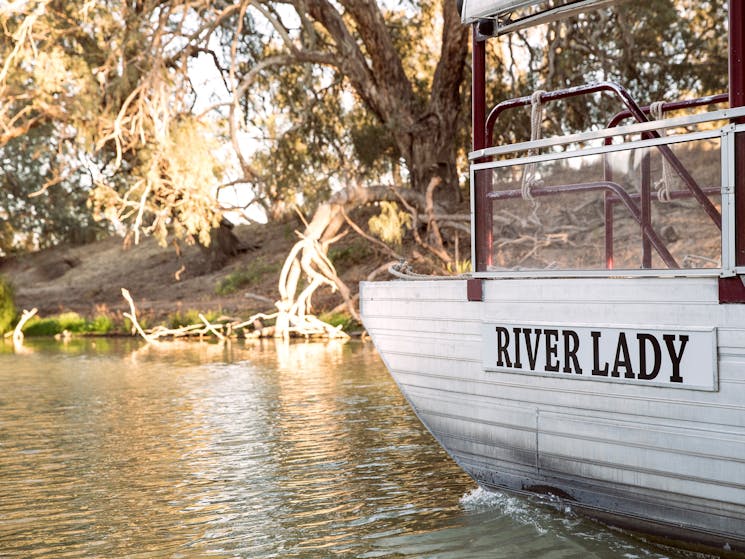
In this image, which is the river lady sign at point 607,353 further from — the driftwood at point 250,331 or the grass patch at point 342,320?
the grass patch at point 342,320

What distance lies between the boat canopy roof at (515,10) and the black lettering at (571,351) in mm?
1652

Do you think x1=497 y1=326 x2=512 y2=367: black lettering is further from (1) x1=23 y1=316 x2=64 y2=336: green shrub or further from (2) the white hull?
(1) x1=23 y1=316 x2=64 y2=336: green shrub

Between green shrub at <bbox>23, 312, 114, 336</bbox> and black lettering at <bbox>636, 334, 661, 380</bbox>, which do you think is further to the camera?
green shrub at <bbox>23, 312, 114, 336</bbox>

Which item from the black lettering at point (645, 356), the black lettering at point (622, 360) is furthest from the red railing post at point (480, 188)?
the black lettering at point (645, 356)

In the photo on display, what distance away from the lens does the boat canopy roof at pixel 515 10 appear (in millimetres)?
5273

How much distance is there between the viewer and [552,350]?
5.13 m

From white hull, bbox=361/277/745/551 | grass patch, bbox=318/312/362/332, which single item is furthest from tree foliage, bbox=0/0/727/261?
white hull, bbox=361/277/745/551

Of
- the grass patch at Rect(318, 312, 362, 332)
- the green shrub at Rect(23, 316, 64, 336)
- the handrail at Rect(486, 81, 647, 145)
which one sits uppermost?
the handrail at Rect(486, 81, 647, 145)

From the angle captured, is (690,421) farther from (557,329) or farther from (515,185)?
(515,185)

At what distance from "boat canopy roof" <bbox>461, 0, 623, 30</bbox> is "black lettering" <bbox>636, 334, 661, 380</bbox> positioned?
1.75 metres

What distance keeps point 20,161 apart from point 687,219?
3067 cm

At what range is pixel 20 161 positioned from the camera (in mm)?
32656

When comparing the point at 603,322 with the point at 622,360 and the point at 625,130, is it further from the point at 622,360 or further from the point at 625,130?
the point at 625,130

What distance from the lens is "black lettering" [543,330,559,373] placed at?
201 inches
